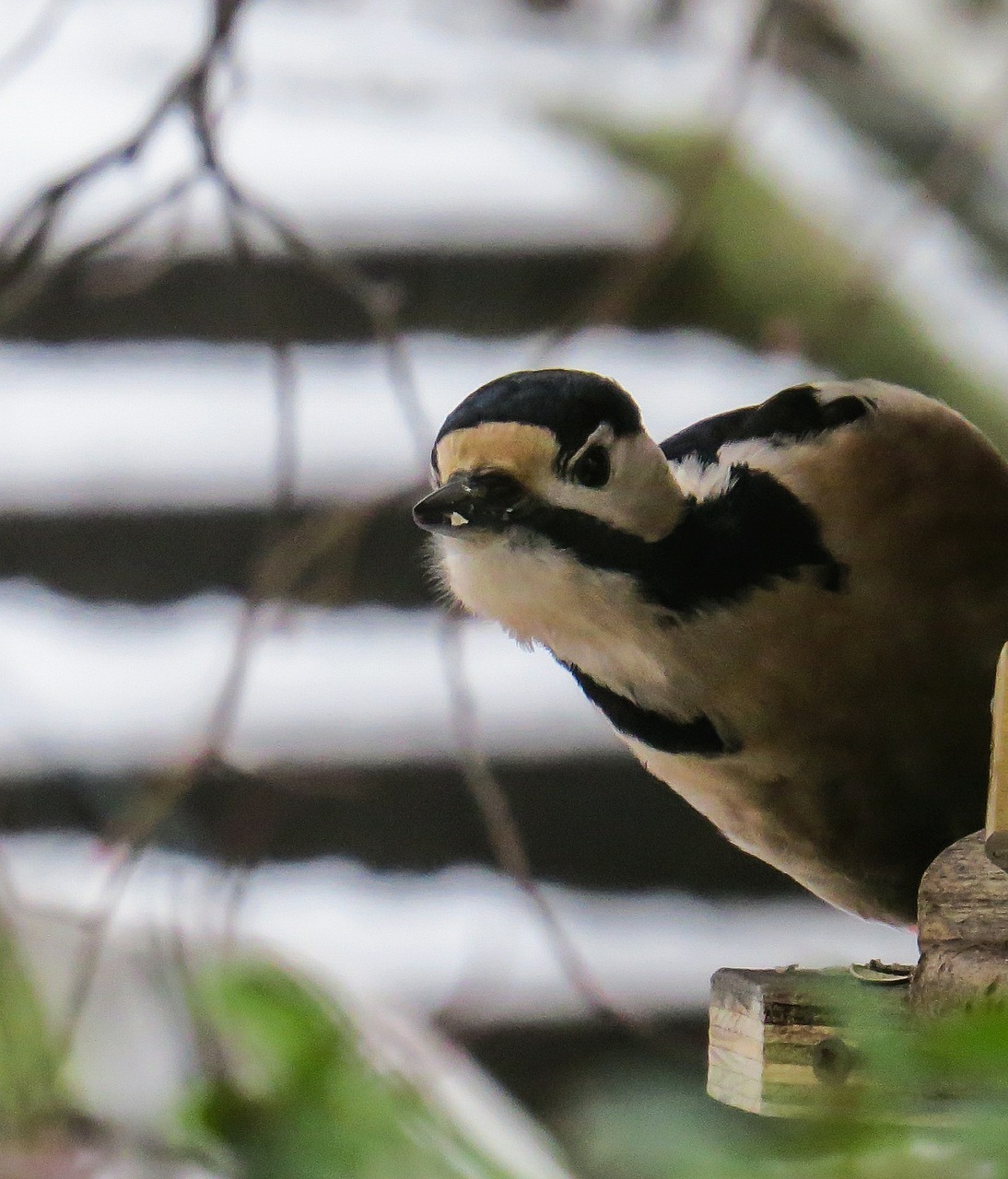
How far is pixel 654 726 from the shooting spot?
916 millimetres

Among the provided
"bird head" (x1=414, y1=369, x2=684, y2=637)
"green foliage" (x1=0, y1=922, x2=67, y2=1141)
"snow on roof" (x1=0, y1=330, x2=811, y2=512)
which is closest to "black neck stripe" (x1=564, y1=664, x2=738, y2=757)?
"bird head" (x1=414, y1=369, x2=684, y2=637)

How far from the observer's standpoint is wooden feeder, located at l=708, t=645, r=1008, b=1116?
67 cm

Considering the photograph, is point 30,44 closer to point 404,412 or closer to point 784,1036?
point 404,412

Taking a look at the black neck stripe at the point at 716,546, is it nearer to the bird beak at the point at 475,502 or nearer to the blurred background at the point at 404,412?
the bird beak at the point at 475,502

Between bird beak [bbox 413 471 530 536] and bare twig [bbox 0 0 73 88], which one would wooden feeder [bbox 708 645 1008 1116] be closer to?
bird beak [bbox 413 471 530 536]

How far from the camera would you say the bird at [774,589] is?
0.77 metres

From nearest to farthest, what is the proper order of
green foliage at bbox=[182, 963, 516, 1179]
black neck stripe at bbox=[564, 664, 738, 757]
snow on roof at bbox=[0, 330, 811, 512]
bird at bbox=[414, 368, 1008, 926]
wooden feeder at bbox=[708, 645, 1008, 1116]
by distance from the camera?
green foliage at bbox=[182, 963, 516, 1179], wooden feeder at bbox=[708, 645, 1008, 1116], bird at bbox=[414, 368, 1008, 926], black neck stripe at bbox=[564, 664, 738, 757], snow on roof at bbox=[0, 330, 811, 512]

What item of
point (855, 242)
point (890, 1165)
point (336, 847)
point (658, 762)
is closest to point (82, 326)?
point (336, 847)

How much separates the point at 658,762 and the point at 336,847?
118 cm

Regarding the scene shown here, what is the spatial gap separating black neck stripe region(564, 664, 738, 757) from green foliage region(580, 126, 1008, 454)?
636 mm

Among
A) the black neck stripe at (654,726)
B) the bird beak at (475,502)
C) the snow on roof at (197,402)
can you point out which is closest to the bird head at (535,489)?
the bird beak at (475,502)

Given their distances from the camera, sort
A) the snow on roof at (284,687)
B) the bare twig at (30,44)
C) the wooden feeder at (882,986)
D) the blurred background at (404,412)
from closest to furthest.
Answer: the wooden feeder at (882,986) → the bare twig at (30,44) → the blurred background at (404,412) → the snow on roof at (284,687)

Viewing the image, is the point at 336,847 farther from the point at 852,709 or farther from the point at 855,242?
the point at 852,709

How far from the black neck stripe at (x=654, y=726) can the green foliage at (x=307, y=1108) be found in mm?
551
